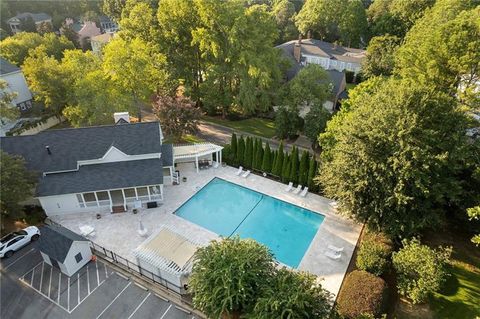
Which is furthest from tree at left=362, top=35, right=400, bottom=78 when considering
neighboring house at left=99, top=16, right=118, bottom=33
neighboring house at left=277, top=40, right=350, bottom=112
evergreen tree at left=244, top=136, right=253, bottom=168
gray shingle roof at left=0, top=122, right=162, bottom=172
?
neighboring house at left=99, top=16, right=118, bottom=33

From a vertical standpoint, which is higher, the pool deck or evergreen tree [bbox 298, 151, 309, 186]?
evergreen tree [bbox 298, 151, 309, 186]

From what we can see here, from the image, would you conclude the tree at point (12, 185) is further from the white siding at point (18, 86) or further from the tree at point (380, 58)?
the tree at point (380, 58)

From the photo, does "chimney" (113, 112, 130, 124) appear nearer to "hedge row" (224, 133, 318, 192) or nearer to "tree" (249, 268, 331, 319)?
"hedge row" (224, 133, 318, 192)

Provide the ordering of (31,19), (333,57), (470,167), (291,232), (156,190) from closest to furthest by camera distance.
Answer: (470,167) → (291,232) → (156,190) → (333,57) → (31,19)

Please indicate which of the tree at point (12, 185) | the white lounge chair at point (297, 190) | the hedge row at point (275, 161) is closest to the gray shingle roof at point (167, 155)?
the hedge row at point (275, 161)

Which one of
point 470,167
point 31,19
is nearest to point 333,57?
point 470,167

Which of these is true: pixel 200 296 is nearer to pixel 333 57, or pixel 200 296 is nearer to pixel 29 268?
pixel 29 268
